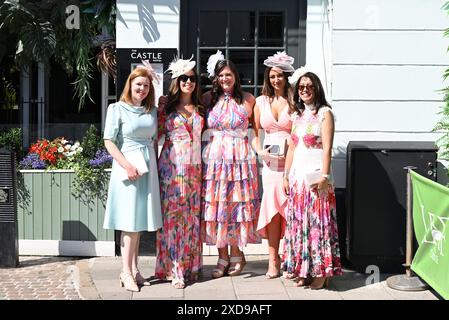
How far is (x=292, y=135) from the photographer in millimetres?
5688

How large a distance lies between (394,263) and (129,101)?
2.83 meters

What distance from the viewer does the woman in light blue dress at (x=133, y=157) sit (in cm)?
552

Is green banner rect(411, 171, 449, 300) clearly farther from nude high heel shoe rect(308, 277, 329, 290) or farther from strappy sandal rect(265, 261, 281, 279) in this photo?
strappy sandal rect(265, 261, 281, 279)

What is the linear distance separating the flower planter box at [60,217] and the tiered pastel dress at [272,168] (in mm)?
1899

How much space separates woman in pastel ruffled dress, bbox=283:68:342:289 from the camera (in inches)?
217

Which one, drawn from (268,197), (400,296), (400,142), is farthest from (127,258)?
(400,142)

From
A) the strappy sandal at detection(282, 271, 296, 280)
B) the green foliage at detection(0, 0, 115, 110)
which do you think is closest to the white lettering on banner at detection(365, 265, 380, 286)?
the strappy sandal at detection(282, 271, 296, 280)

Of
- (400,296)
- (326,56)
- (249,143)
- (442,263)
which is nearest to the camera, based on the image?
(442,263)

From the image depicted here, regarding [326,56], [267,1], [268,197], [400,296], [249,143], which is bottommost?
[400,296]

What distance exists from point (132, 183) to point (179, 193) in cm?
43

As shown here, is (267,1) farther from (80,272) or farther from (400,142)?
(80,272)

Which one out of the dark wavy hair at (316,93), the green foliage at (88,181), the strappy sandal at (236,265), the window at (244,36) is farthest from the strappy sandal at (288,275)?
the window at (244,36)

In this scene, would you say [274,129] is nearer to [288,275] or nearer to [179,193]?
[179,193]

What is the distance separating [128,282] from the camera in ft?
18.6
